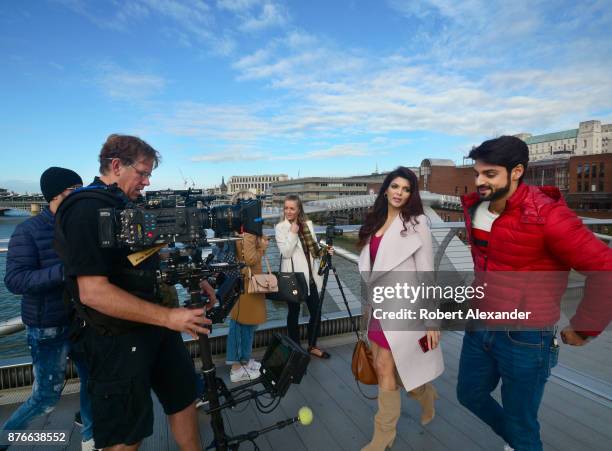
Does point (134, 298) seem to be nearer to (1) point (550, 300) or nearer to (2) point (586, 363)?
(1) point (550, 300)

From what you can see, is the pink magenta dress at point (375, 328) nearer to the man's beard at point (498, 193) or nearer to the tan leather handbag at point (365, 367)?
the tan leather handbag at point (365, 367)

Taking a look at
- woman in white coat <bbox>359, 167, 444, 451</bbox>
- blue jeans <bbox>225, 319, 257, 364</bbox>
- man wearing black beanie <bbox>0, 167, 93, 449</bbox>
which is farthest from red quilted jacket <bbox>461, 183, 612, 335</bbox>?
man wearing black beanie <bbox>0, 167, 93, 449</bbox>

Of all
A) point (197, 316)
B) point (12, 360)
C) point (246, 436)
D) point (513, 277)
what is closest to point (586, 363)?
point (513, 277)

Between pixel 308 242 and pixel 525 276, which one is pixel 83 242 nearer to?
pixel 525 276

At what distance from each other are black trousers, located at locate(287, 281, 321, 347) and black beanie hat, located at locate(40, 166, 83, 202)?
2286 mm

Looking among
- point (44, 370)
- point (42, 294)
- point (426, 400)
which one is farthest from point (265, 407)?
point (42, 294)

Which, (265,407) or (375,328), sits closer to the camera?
(375,328)

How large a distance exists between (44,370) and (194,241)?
61.1 inches

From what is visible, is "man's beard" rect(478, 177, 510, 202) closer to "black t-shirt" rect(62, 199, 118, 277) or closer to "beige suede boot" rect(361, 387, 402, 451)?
"beige suede boot" rect(361, 387, 402, 451)

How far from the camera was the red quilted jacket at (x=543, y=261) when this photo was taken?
168 centimetres

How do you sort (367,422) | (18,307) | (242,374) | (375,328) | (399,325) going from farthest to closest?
1. (18,307)
2. (242,374)
3. (367,422)
4. (375,328)
5. (399,325)

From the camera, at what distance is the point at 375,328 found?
100 inches

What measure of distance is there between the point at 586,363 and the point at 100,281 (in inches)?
176

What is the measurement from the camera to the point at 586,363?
3689 millimetres
